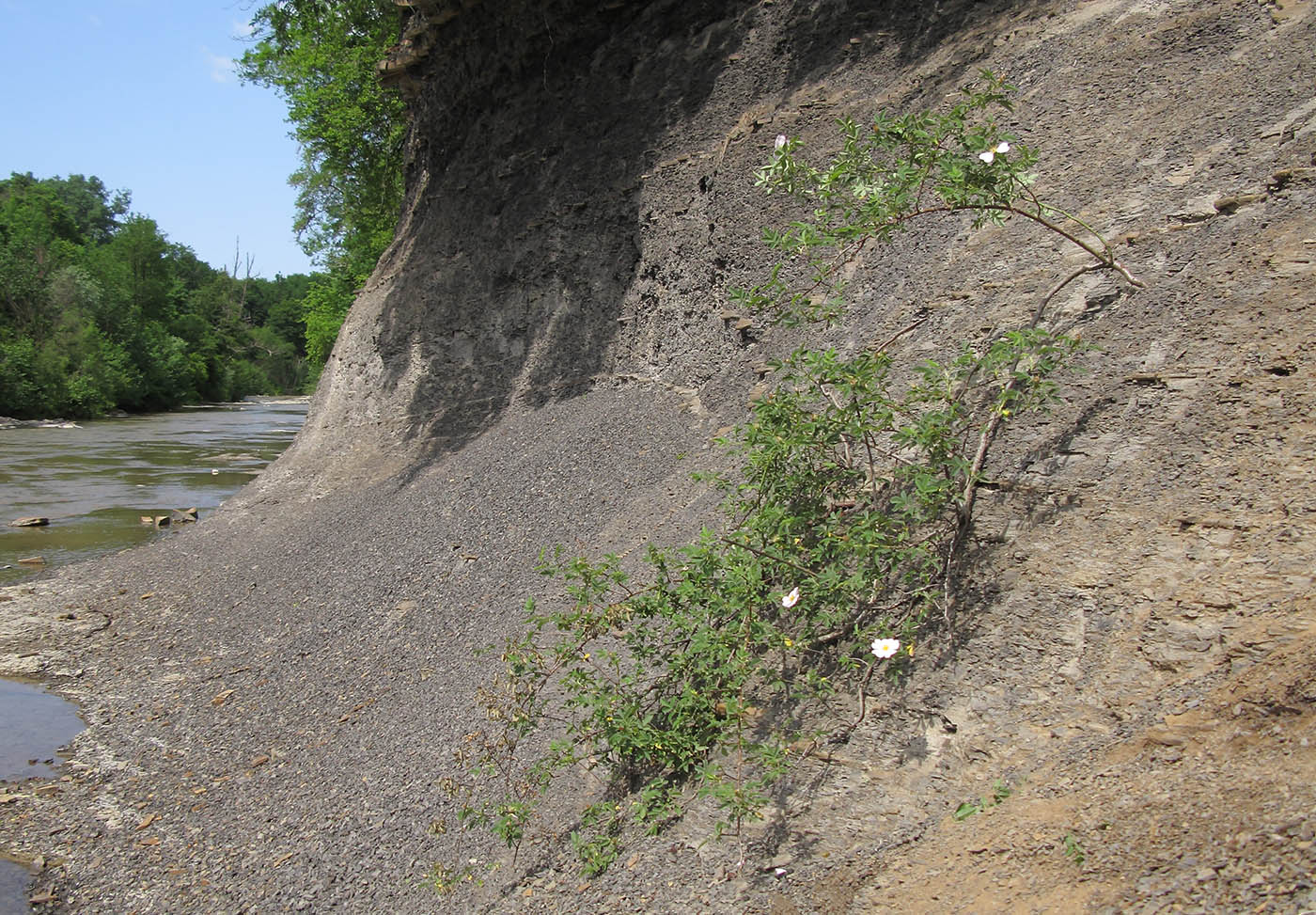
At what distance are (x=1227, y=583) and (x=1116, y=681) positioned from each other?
46 cm

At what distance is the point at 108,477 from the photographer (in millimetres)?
19906

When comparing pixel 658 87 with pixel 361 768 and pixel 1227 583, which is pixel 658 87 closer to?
pixel 361 768

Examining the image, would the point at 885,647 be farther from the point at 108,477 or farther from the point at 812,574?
the point at 108,477

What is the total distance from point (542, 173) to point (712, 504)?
7037mm

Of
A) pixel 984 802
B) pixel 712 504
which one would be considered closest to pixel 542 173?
pixel 712 504

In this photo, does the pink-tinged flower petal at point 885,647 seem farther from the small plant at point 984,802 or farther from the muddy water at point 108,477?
the muddy water at point 108,477

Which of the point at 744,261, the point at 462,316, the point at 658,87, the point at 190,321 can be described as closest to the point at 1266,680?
the point at 744,261

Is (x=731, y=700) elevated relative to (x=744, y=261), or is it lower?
lower

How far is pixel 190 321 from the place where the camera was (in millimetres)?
57000

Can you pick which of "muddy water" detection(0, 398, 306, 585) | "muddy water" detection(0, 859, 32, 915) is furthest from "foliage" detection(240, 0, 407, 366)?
"muddy water" detection(0, 859, 32, 915)

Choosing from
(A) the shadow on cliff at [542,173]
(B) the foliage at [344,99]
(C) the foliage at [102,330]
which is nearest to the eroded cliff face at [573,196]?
(A) the shadow on cliff at [542,173]

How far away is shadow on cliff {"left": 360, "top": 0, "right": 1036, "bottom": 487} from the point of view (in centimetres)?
982

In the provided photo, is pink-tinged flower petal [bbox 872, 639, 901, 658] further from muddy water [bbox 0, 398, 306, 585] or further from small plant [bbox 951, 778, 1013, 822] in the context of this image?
muddy water [bbox 0, 398, 306, 585]

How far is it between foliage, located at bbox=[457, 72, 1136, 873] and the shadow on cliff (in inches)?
218
